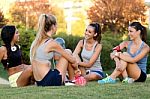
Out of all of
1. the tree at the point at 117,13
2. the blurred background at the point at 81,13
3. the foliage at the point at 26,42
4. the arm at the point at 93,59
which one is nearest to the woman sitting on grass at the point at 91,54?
the arm at the point at 93,59

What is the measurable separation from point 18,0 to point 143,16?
11.2 meters

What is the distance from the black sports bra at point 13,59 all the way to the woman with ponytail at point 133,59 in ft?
4.47

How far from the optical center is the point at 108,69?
18.1m

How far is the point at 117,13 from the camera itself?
35.7 m

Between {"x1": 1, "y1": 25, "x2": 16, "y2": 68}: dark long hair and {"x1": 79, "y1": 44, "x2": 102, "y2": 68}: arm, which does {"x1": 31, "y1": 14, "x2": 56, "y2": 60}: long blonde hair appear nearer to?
{"x1": 1, "y1": 25, "x2": 16, "y2": 68}: dark long hair

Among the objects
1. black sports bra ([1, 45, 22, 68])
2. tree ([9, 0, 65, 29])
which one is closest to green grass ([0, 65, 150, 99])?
black sports bra ([1, 45, 22, 68])

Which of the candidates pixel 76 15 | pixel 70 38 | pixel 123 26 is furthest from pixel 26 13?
pixel 70 38

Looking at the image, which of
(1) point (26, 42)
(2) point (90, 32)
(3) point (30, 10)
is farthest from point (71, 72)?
(3) point (30, 10)

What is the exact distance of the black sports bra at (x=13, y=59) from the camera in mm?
7590

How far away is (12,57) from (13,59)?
38 millimetres

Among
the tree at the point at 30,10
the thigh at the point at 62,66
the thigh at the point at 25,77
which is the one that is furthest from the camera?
the tree at the point at 30,10

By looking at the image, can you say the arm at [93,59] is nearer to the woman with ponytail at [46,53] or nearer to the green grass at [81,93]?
the woman with ponytail at [46,53]

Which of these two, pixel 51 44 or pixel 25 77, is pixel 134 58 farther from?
pixel 25 77

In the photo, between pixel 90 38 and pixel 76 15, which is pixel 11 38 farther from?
pixel 76 15
